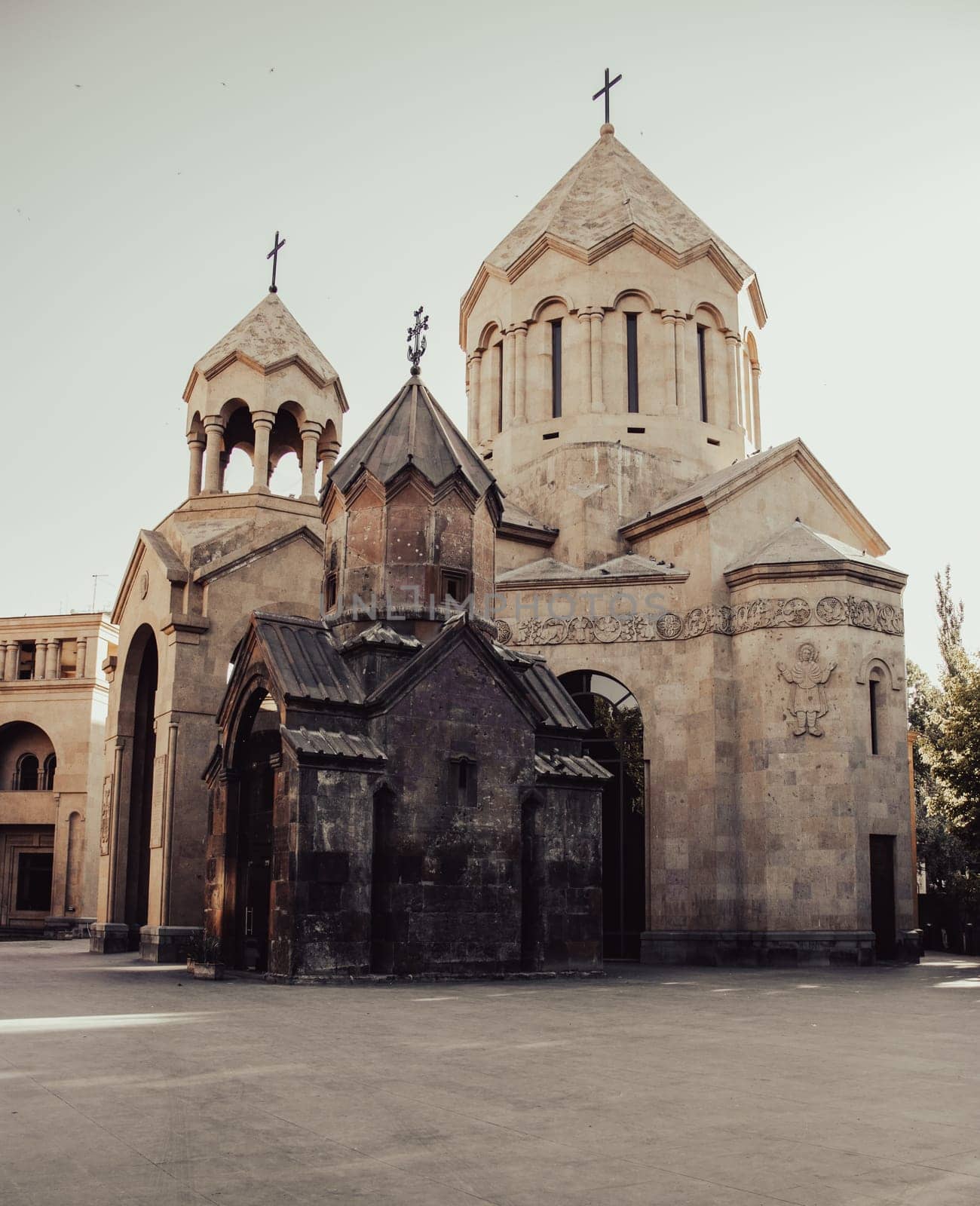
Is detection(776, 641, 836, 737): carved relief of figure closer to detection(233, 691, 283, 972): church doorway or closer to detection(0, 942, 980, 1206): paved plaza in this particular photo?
detection(0, 942, 980, 1206): paved plaza

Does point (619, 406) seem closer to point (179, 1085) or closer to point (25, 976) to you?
point (25, 976)

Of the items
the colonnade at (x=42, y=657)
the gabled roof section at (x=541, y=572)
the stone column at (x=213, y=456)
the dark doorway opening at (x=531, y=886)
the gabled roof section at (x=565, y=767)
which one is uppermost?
the stone column at (x=213, y=456)

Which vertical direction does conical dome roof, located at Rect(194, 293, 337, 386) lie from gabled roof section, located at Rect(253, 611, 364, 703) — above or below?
above

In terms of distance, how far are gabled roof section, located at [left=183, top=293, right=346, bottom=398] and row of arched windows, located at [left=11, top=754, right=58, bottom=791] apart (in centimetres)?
1944

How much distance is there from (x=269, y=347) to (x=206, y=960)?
13940mm

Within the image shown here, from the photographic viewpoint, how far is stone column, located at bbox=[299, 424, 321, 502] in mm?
24656

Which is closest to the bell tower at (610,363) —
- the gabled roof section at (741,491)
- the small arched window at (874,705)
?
the gabled roof section at (741,491)

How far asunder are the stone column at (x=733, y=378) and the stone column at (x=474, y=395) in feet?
19.1

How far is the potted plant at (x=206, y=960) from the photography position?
1505 centimetres

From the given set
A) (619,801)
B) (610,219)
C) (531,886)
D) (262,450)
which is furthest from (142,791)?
(610,219)

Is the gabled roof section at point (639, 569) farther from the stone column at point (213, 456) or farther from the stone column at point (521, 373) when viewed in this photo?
the stone column at point (213, 456)

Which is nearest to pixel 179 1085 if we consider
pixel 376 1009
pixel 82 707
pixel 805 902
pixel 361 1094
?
pixel 361 1094

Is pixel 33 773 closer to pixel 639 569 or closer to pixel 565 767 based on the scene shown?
pixel 639 569

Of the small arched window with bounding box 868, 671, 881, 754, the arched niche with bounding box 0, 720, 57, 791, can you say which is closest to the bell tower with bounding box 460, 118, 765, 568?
the small arched window with bounding box 868, 671, 881, 754
